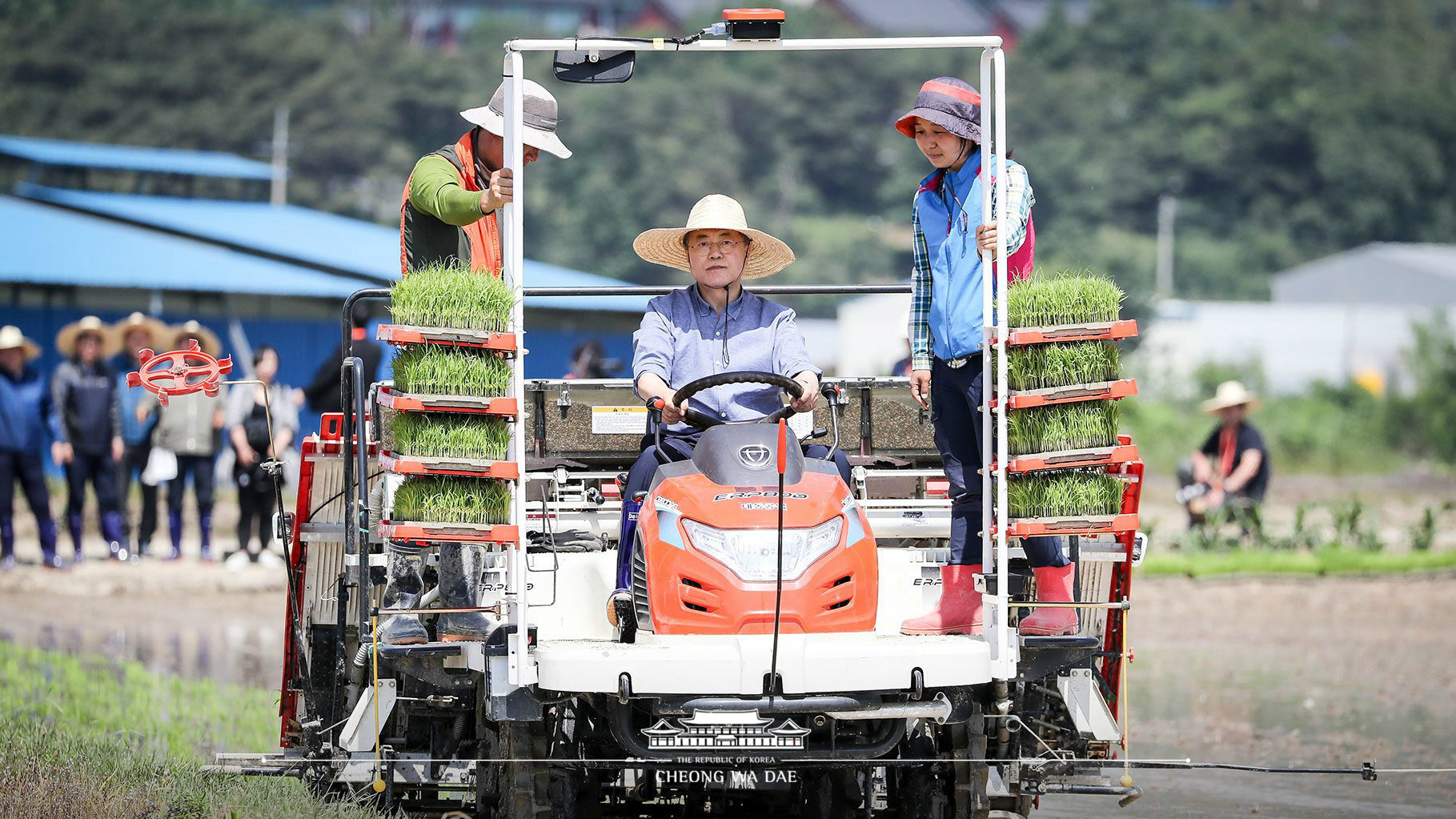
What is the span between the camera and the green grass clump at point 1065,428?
6969 millimetres

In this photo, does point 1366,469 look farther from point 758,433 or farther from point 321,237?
point 758,433

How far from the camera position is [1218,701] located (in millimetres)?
12828

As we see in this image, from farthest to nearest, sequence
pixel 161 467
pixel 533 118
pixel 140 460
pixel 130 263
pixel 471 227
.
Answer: pixel 130 263, pixel 140 460, pixel 161 467, pixel 471 227, pixel 533 118

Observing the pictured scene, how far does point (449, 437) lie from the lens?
677cm

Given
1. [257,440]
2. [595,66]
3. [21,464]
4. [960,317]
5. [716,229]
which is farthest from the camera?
[21,464]

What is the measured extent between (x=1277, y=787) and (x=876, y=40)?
195 inches

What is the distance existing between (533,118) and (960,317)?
5.94ft

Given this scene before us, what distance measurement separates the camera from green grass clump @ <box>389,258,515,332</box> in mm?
6793

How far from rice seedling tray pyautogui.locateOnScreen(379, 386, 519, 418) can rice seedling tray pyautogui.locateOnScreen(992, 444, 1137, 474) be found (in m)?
1.69

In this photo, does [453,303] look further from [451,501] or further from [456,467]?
[451,501]

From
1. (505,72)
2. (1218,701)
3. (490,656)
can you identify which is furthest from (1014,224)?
(1218,701)

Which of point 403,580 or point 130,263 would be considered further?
point 130,263

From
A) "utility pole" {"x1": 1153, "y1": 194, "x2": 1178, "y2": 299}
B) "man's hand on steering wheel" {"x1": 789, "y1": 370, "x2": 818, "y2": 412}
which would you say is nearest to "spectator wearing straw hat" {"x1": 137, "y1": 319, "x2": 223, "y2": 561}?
"man's hand on steering wheel" {"x1": 789, "y1": 370, "x2": 818, "y2": 412}

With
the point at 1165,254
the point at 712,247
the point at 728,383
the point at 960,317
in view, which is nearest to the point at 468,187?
the point at 712,247
